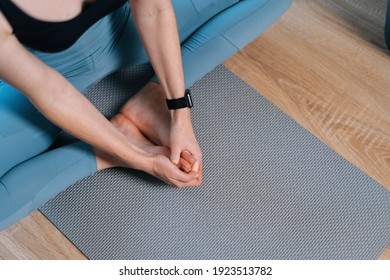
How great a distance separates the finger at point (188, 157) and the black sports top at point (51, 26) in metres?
0.39

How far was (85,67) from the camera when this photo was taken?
146cm

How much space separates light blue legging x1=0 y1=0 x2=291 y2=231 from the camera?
139 cm

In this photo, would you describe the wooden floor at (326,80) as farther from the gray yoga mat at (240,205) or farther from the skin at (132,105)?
the skin at (132,105)

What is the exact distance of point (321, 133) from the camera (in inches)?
67.4

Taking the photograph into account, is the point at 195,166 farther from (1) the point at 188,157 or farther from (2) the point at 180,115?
(2) the point at 180,115

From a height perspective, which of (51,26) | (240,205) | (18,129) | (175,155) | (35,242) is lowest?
(240,205)

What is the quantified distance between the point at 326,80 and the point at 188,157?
1.96 ft

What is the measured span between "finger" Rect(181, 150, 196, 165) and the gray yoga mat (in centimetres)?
14

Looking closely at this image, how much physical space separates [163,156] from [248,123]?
35 centimetres

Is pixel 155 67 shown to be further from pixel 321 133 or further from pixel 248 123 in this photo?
pixel 321 133

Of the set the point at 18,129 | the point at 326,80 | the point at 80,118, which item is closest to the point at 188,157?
the point at 80,118

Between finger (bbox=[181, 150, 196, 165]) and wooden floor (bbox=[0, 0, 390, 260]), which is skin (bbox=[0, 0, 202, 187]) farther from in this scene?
wooden floor (bbox=[0, 0, 390, 260])

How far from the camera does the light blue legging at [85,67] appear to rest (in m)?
1.39

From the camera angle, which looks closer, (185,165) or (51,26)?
(51,26)
